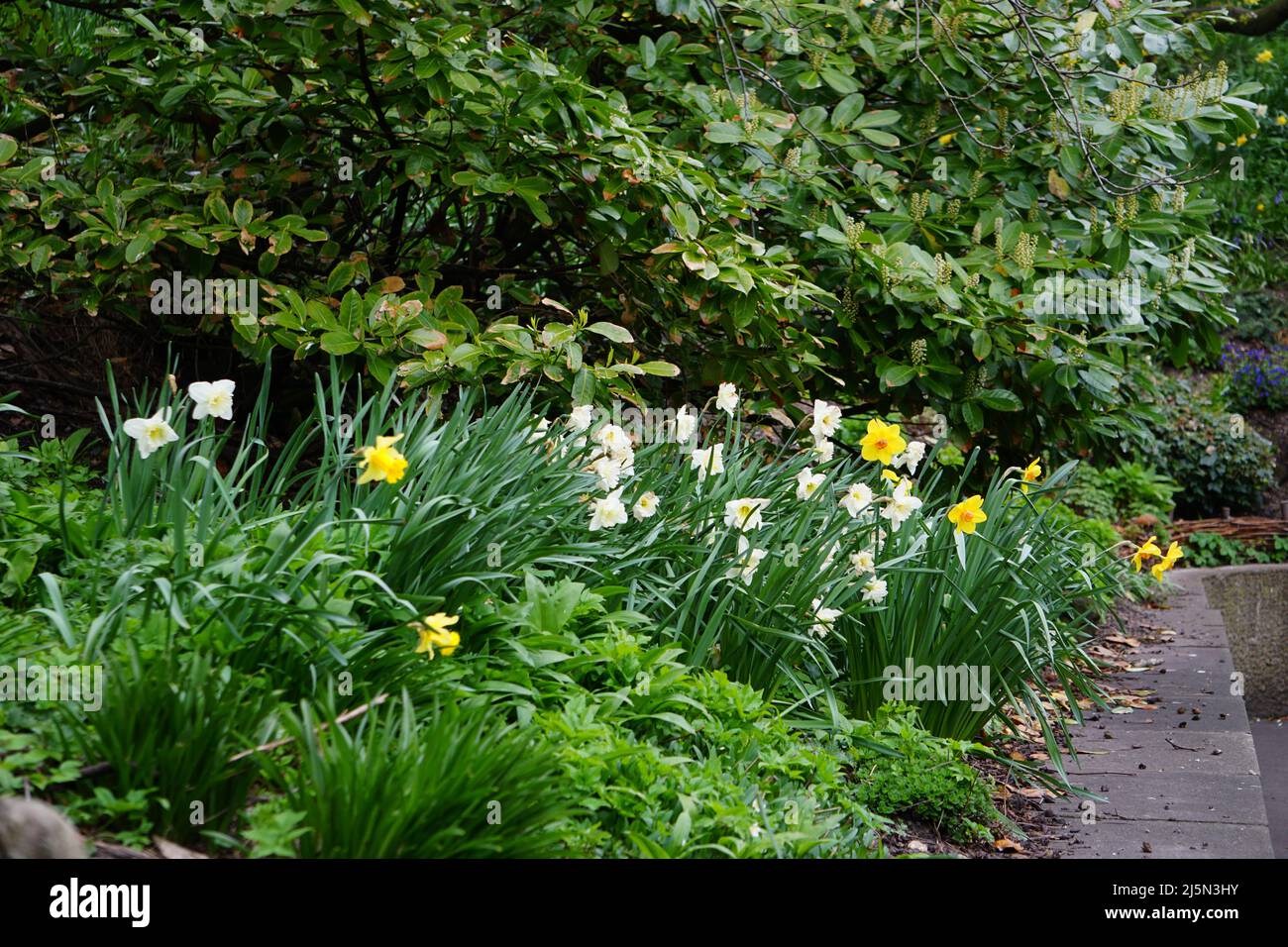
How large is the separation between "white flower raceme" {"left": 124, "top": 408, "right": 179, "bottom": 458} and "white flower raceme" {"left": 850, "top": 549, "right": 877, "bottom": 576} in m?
1.90

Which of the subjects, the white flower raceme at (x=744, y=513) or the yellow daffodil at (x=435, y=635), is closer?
the yellow daffodil at (x=435, y=635)

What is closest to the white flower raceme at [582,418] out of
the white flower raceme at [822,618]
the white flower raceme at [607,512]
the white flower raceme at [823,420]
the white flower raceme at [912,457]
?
the white flower raceme at [607,512]

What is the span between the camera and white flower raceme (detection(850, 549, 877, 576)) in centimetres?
344

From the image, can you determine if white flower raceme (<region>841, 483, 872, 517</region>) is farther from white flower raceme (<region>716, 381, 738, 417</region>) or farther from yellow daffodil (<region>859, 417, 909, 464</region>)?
white flower raceme (<region>716, 381, 738, 417</region>)

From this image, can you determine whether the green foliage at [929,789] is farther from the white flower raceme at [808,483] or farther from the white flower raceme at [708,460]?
the white flower raceme at [708,460]

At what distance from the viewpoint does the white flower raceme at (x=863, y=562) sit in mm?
3443

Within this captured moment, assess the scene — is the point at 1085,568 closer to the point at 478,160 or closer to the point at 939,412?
the point at 939,412

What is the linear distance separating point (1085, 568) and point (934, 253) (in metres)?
1.55

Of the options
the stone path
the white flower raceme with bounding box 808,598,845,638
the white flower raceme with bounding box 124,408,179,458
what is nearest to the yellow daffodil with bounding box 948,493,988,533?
the white flower raceme with bounding box 808,598,845,638

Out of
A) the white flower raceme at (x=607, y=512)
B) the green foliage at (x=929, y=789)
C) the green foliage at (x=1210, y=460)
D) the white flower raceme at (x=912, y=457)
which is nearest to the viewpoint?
the green foliage at (x=929, y=789)

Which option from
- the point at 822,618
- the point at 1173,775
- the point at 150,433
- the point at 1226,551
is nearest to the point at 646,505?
the point at 822,618

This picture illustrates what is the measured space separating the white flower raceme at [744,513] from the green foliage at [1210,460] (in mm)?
5683
